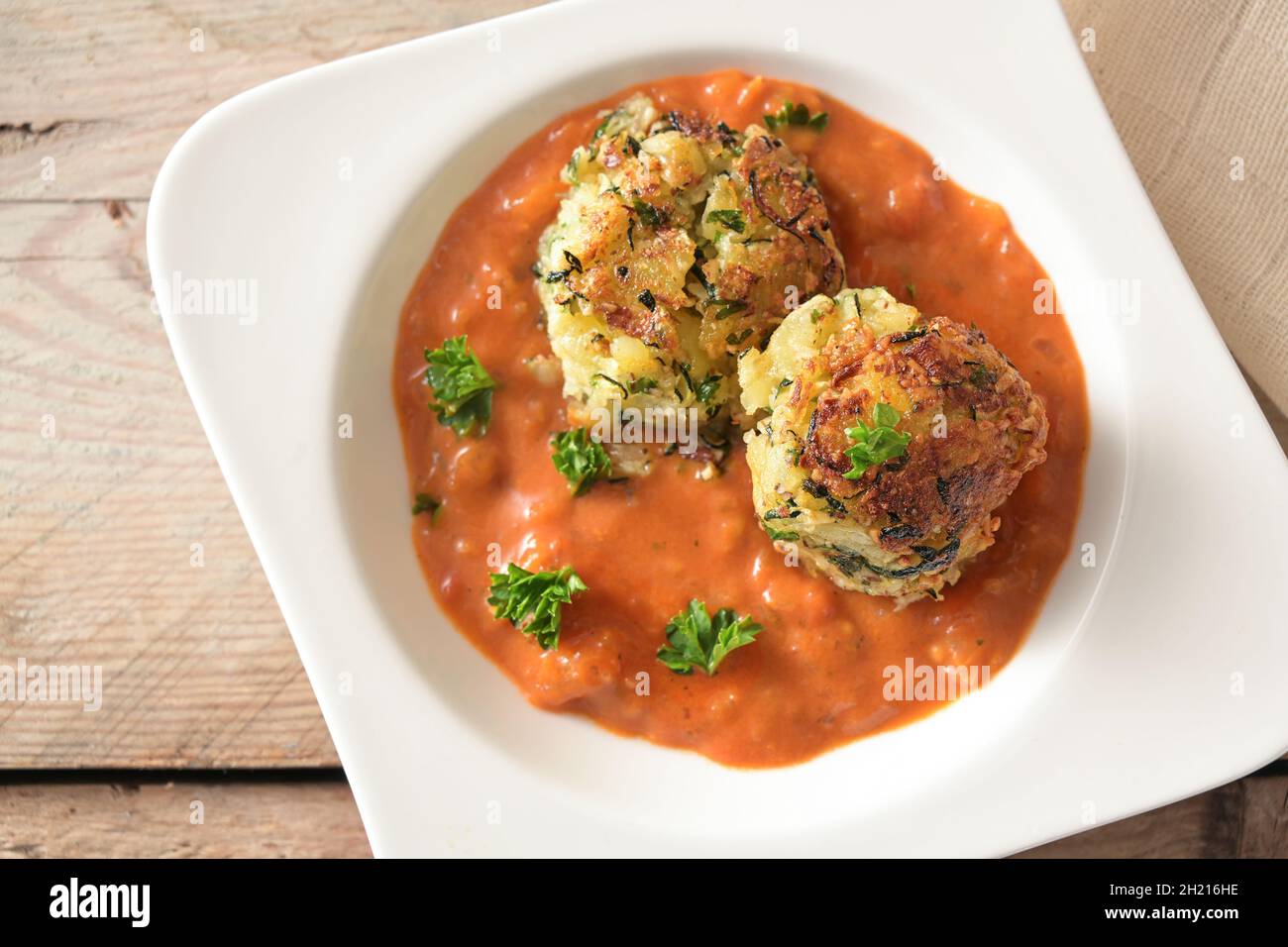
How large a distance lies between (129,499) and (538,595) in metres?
1.82

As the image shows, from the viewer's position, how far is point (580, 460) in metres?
3.60

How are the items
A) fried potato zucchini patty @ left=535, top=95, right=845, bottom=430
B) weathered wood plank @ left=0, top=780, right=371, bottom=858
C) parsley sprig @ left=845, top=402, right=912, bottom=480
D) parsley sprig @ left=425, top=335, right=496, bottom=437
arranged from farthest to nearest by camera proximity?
weathered wood plank @ left=0, top=780, right=371, bottom=858 → parsley sprig @ left=425, top=335, right=496, bottom=437 → fried potato zucchini patty @ left=535, top=95, right=845, bottom=430 → parsley sprig @ left=845, top=402, right=912, bottom=480

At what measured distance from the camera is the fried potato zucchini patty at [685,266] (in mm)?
3396

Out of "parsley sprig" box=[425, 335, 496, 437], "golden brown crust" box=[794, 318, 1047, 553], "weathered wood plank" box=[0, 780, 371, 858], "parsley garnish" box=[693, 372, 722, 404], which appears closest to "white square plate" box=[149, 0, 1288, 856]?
"parsley sprig" box=[425, 335, 496, 437]

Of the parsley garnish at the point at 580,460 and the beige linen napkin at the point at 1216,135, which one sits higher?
the beige linen napkin at the point at 1216,135

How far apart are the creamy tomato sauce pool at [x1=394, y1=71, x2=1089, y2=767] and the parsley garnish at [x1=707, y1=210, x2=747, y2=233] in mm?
530

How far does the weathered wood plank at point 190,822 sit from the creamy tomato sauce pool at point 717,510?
42.2 inches

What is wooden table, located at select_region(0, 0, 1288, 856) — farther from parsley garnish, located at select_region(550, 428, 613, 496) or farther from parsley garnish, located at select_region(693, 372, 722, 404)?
parsley garnish, located at select_region(693, 372, 722, 404)

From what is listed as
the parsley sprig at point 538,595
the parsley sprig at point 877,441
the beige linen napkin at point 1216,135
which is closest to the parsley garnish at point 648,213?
the parsley sprig at point 877,441

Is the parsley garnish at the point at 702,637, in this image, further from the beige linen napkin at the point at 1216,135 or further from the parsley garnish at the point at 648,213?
the beige linen napkin at the point at 1216,135

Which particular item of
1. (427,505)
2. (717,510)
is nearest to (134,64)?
(427,505)

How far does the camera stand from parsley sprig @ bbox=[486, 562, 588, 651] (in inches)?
139

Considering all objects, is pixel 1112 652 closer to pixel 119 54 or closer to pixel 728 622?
pixel 728 622

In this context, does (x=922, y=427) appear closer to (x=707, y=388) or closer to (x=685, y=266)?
(x=707, y=388)
